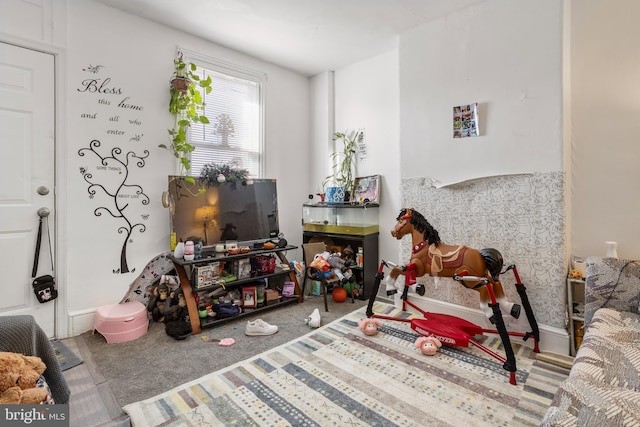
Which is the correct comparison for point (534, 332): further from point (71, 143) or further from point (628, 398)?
point (71, 143)

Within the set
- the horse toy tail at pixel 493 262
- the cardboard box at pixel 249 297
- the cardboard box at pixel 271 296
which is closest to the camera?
the horse toy tail at pixel 493 262

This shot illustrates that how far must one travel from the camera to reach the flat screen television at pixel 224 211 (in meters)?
2.77

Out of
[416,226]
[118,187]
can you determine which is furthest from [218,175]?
[416,226]

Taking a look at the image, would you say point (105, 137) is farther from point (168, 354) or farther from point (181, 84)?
point (168, 354)

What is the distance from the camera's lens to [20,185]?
225cm

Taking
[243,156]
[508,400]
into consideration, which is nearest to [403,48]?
[243,156]

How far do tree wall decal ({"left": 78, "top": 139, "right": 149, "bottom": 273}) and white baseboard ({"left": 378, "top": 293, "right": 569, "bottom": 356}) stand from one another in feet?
8.59

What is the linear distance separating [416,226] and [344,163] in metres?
1.64

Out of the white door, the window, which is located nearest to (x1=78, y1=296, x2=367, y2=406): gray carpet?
the white door

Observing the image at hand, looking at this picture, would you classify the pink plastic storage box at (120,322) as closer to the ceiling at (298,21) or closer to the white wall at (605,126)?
the ceiling at (298,21)

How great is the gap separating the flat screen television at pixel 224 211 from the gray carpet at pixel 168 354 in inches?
33.0

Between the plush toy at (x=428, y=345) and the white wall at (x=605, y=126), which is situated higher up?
the white wall at (x=605, y=126)

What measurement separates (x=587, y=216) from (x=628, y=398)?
1.72m

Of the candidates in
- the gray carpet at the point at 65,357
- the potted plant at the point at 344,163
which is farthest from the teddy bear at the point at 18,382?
the potted plant at the point at 344,163
